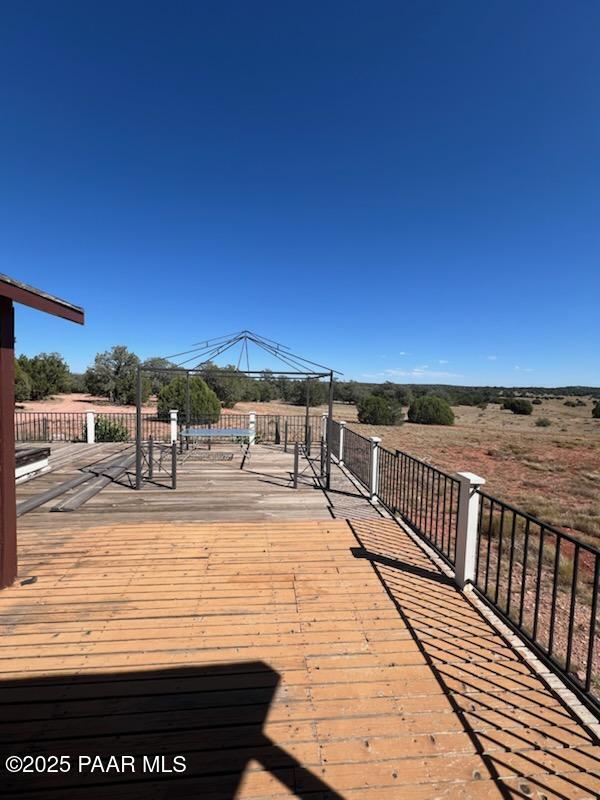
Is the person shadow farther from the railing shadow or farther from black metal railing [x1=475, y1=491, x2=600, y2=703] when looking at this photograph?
black metal railing [x1=475, y1=491, x2=600, y2=703]

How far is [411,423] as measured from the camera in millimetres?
29562

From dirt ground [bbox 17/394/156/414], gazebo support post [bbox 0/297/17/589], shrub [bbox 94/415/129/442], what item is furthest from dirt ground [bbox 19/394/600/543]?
shrub [bbox 94/415/129/442]

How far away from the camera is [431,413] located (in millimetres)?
29391

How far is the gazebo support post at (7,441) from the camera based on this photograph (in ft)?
10.1

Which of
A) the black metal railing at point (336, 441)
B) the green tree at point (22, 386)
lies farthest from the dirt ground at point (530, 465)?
the green tree at point (22, 386)

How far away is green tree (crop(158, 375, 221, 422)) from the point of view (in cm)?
→ 1500

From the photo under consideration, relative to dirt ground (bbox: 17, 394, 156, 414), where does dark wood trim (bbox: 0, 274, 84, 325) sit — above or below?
above

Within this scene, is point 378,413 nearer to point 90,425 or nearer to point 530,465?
point 530,465

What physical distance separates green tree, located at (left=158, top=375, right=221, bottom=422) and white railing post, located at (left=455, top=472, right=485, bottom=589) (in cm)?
1189

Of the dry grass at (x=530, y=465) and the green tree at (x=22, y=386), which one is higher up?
the green tree at (x=22, y=386)

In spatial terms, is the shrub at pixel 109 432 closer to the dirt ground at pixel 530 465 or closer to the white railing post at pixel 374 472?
the white railing post at pixel 374 472

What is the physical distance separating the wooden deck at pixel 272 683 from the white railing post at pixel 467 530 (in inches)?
7.9

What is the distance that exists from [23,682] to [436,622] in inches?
106

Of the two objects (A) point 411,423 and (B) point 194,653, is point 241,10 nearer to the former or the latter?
(B) point 194,653
